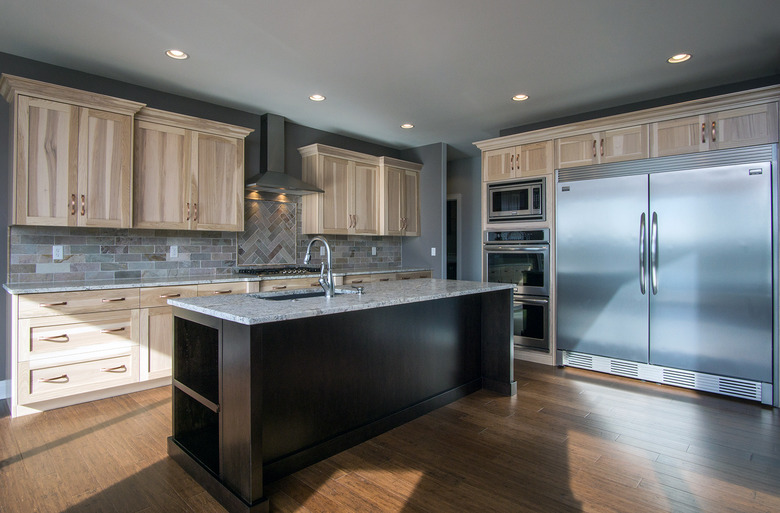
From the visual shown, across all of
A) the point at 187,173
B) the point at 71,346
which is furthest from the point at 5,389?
the point at 187,173

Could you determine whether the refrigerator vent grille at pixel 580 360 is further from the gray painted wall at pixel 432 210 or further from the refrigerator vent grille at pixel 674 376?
the gray painted wall at pixel 432 210

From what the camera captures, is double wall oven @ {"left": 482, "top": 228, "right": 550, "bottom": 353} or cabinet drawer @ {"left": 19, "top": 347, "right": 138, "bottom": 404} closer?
cabinet drawer @ {"left": 19, "top": 347, "right": 138, "bottom": 404}

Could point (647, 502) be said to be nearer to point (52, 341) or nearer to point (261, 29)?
point (261, 29)

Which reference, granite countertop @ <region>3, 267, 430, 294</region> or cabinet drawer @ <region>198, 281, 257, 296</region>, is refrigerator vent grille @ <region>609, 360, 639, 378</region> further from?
cabinet drawer @ <region>198, 281, 257, 296</region>

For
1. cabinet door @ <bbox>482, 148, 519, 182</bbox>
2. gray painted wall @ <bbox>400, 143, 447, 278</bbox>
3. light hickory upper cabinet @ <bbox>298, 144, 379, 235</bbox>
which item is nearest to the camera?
cabinet door @ <bbox>482, 148, 519, 182</bbox>

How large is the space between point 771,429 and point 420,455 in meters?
2.32

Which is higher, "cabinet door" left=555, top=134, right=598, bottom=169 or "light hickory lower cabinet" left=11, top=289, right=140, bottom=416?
"cabinet door" left=555, top=134, right=598, bottom=169

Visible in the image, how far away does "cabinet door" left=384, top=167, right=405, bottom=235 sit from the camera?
223 inches

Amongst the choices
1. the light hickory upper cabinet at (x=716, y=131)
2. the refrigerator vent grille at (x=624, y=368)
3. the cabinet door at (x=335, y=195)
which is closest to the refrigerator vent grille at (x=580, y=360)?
the refrigerator vent grille at (x=624, y=368)

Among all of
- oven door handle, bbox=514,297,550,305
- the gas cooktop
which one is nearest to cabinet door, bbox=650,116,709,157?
oven door handle, bbox=514,297,550,305

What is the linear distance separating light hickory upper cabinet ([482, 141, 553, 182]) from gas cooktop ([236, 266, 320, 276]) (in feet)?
7.28

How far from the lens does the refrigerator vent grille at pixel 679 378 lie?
11.5 ft

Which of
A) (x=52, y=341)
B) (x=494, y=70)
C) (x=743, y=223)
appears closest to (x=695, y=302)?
(x=743, y=223)

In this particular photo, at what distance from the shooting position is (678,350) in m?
3.57
